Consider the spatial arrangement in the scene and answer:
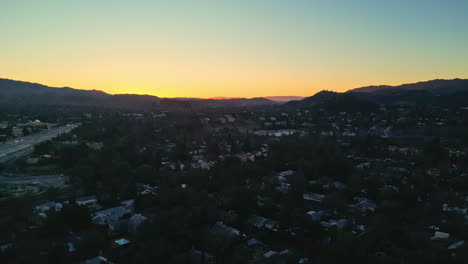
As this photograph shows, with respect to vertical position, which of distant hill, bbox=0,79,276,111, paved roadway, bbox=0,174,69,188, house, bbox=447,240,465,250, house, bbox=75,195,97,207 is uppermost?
distant hill, bbox=0,79,276,111

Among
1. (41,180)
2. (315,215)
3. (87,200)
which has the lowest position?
(41,180)

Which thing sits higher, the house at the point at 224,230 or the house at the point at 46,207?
the house at the point at 224,230

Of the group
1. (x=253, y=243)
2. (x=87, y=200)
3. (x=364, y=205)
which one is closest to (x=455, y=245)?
(x=364, y=205)

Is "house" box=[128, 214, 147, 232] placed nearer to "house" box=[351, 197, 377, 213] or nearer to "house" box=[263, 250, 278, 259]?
"house" box=[263, 250, 278, 259]

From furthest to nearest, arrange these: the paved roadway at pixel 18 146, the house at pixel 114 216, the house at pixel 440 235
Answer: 1. the paved roadway at pixel 18 146
2. the house at pixel 114 216
3. the house at pixel 440 235

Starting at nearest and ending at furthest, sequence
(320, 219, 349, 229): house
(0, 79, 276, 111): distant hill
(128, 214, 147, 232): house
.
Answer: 1. (128, 214, 147, 232): house
2. (320, 219, 349, 229): house
3. (0, 79, 276, 111): distant hill

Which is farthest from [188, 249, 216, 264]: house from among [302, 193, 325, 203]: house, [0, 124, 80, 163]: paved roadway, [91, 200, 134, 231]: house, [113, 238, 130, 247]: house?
[0, 124, 80, 163]: paved roadway

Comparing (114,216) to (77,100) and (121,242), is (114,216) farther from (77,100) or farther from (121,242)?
(77,100)

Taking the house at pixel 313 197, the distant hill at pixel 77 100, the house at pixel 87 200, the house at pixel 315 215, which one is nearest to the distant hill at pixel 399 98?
the distant hill at pixel 77 100

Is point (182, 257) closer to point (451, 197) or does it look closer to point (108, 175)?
point (108, 175)

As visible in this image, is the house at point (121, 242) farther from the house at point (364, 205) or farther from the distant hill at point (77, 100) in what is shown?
the distant hill at point (77, 100)
